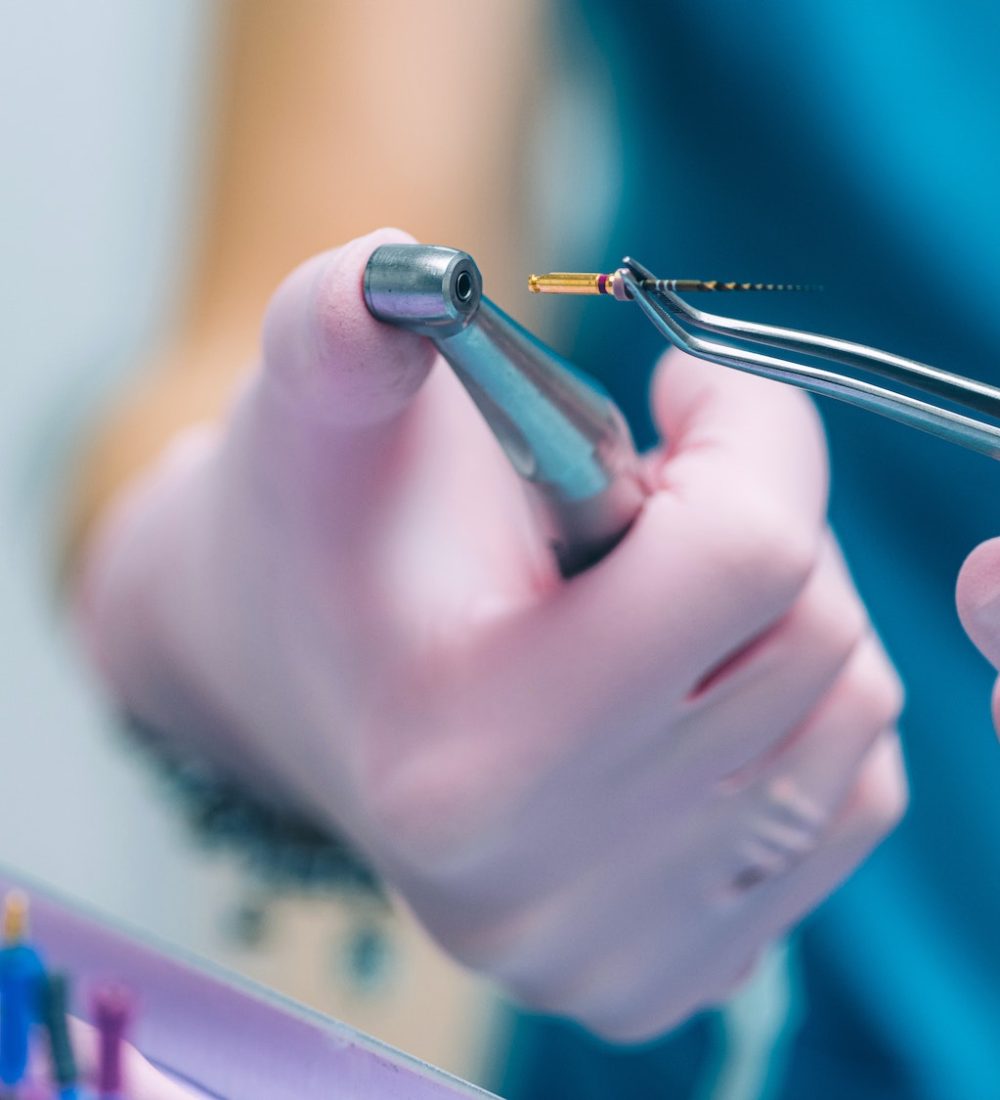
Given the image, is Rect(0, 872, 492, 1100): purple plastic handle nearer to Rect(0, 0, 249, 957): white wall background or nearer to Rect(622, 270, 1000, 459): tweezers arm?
Rect(622, 270, 1000, 459): tweezers arm

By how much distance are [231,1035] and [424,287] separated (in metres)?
0.17

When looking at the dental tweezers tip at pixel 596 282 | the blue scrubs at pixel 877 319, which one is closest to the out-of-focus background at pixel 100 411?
the blue scrubs at pixel 877 319

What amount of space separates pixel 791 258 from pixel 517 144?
0.98 feet

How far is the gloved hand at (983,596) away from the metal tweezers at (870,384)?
2 centimetres

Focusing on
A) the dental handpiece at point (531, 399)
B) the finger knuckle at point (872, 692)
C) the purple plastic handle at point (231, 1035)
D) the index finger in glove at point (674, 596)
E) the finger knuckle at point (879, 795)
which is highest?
the dental handpiece at point (531, 399)

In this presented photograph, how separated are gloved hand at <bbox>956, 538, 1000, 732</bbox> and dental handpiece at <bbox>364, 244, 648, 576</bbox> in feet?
0.26

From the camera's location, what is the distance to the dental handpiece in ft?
0.75

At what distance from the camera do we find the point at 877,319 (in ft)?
1.05

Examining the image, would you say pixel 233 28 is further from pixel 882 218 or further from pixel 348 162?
pixel 882 218

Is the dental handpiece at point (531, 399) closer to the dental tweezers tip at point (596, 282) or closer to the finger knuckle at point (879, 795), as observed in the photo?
the dental tweezers tip at point (596, 282)

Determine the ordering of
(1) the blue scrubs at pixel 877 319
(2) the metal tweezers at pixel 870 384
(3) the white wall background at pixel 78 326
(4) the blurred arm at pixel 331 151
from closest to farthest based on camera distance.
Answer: (2) the metal tweezers at pixel 870 384
(1) the blue scrubs at pixel 877 319
(4) the blurred arm at pixel 331 151
(3) the white wall background at pixel 78 326

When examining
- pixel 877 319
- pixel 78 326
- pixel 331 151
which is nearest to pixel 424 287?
pixel 877 319

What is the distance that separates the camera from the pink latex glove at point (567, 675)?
29cm

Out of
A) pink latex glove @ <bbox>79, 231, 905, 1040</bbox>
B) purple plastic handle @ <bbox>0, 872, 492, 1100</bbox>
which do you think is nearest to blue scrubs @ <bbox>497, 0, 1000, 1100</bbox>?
pink latex glove @ <bbox>79, 231, 905, 1040</bbox>
